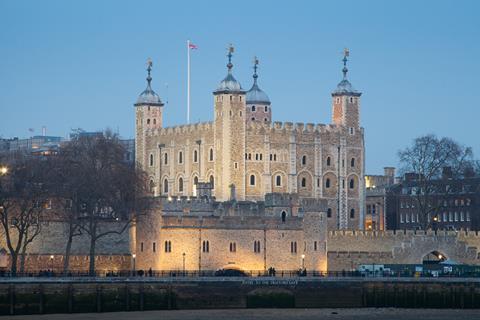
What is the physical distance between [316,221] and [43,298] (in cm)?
3416

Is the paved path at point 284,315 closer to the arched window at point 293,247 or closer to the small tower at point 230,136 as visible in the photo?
the arched window at point 293,247

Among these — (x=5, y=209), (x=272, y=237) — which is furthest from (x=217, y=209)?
(x=5, y=209)

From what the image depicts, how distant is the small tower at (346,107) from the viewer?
504 feet

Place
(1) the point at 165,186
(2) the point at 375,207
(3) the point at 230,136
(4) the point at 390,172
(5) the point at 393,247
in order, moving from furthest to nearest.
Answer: (4) the point at 390,172 < (2) the point at 375,207 < (1) the point at 165,186 < (3) the point at 230,136 < (5) the point at 393,247

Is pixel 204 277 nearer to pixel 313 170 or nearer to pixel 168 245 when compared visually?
pixel 168 245

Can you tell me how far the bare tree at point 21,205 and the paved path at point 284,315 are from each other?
16.6 m

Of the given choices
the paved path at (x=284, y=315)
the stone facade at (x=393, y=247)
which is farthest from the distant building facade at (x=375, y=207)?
the paved path at (x=284, y=315)

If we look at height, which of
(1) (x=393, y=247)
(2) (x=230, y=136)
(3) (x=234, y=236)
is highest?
(2) (x=230, y=136)

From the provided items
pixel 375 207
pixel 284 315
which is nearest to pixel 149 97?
pixel 375 207

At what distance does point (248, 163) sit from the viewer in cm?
14700

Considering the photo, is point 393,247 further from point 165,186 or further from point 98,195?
point 165,186

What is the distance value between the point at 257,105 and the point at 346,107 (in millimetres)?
8070

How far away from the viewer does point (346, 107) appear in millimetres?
153750

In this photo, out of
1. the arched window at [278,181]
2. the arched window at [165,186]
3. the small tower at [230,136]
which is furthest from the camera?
the arched window at [165,186]
